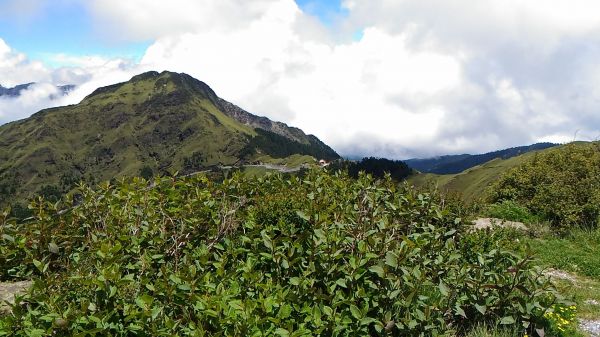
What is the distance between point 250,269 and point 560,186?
1720cm

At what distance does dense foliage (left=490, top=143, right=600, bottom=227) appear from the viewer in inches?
682

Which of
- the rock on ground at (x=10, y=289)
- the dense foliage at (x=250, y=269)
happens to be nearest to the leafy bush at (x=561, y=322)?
the dense foliage at (x=250, y=269)

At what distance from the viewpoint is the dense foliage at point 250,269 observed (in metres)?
5.07

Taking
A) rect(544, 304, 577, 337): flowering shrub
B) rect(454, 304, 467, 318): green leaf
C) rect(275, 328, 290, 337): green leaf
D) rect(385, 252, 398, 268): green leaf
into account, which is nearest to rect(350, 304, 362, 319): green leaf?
rect(385, 252, 398, 268): green leaf

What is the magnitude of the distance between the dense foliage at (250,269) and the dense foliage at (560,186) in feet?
38.0

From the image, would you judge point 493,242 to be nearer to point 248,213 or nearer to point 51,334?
point 248,213

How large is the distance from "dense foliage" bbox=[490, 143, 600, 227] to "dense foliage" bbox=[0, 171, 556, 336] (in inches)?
456

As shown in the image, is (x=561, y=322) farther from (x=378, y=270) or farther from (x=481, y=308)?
(x=378, y=270)

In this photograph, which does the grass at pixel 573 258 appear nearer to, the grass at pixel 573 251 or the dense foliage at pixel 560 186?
the grass at pixel 573 251

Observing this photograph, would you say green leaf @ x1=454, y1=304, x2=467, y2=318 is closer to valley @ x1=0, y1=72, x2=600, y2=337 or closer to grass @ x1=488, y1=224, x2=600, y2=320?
valley @ x1=0, y1=72, x2=600, y2=337

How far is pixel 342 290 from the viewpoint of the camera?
6199mm

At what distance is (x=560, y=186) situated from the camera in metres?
18.2

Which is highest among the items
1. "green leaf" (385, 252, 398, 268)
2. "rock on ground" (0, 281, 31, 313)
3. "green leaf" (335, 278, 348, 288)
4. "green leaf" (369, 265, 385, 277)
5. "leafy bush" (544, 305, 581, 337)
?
"green leaf" (385, 252, 398, 268)

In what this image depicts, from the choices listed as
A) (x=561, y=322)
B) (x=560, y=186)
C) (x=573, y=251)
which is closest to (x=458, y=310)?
(x=561, y=322)
